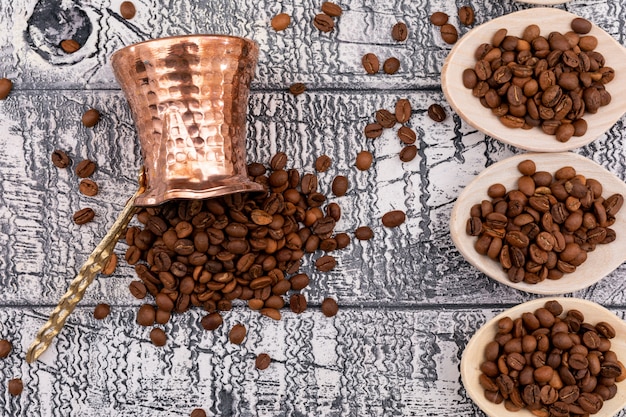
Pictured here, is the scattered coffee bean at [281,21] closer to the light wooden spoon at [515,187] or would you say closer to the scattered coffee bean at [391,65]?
the scattered coffee bean at [391,65]

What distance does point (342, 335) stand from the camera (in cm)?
121

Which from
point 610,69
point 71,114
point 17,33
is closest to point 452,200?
point 610,69

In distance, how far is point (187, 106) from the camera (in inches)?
39.5

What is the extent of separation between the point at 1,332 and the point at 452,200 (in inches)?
35.8

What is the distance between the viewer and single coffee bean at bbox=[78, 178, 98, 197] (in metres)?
1.17

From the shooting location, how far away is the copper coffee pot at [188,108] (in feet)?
3.24

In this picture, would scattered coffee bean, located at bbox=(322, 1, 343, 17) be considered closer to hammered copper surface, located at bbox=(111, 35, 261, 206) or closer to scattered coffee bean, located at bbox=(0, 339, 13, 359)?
hammered copper surface, located at bbox=(111, 35, 261, 206)

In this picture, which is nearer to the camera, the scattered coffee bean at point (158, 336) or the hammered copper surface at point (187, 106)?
the hammered copper surface at point (187, 106)

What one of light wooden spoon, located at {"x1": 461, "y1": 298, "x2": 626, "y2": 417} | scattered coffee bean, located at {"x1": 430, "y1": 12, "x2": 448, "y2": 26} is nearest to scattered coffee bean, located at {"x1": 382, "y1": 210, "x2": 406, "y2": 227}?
light wooden spoon, located at {"x1": 461, "y1": 298, "x2": 626, "y2": 417}

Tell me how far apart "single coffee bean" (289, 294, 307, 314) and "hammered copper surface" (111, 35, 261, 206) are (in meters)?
0.26

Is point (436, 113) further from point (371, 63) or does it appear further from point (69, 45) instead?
point (69, 45)

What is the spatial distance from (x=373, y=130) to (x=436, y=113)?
13cm

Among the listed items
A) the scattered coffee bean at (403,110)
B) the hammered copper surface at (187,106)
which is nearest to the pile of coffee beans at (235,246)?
the hammered copper surface at (187,106)

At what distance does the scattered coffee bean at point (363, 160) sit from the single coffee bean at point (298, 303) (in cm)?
27
